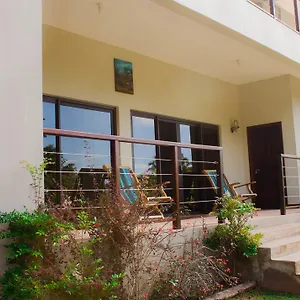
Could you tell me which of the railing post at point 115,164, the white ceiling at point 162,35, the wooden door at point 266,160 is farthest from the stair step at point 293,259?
the wooden door at point 266,160

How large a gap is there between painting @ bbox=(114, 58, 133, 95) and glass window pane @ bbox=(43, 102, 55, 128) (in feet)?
4.22

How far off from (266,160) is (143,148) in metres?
3.30

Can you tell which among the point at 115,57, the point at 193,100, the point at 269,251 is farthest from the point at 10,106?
the point at 193,100

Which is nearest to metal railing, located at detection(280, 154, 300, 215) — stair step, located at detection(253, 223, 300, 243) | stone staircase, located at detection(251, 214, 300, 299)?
stair step, located at detection(253, 223, 300, 243)

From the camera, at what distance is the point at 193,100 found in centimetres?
867

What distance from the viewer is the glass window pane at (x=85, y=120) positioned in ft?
21.4

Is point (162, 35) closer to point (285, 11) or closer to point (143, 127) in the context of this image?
point (143, 127)

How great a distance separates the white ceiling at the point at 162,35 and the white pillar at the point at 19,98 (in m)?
1.93

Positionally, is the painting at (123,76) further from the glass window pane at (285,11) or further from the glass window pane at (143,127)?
the glass window pane at (285,11)

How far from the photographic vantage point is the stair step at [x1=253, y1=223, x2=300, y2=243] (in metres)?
5.61

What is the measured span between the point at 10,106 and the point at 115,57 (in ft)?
12.5

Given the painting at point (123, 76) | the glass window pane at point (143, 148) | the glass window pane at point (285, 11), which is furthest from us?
the glass window pane at point (285, 11)

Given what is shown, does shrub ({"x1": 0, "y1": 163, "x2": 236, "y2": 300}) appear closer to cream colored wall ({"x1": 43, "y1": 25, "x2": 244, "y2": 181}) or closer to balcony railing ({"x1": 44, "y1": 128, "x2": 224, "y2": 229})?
balcony railing ({"x1": 44, "y1": 128, "x2": 224, "y2": 229})

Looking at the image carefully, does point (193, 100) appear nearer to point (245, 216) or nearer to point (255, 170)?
point (255, 170)
